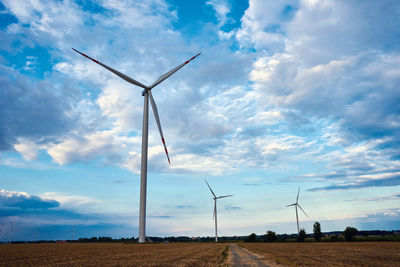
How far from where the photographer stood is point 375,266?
96.2ft

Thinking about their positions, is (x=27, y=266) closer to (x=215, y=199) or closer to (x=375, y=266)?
(x=375, y=266)

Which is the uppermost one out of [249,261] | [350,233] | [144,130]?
[144,130]

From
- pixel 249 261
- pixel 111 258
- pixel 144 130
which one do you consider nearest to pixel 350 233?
pixel 144 130

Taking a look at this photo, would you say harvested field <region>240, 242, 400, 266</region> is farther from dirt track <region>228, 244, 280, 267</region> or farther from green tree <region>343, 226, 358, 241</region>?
green tree <region>343, 226, 358, 241</region>

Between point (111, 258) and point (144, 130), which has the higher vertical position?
point (144, 130)

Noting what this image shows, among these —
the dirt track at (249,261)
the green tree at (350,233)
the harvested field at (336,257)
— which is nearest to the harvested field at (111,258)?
the dirt track at (249,261)

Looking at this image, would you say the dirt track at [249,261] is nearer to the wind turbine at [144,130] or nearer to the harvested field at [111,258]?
the harvested field at [111,258]

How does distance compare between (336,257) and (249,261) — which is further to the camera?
(336,257)

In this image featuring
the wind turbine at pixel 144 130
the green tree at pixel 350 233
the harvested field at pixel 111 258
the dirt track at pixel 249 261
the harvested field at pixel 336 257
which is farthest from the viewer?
the green tree at pixel 350 233

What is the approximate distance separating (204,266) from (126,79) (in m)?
65.3

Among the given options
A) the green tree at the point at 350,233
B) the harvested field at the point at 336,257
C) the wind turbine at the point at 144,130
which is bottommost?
the green tree at the point at 350,233

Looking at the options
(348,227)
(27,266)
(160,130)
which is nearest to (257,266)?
(27,266)

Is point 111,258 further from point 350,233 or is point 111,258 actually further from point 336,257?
point 350,233

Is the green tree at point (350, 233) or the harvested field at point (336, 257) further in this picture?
the green tree at point (350, 233)
